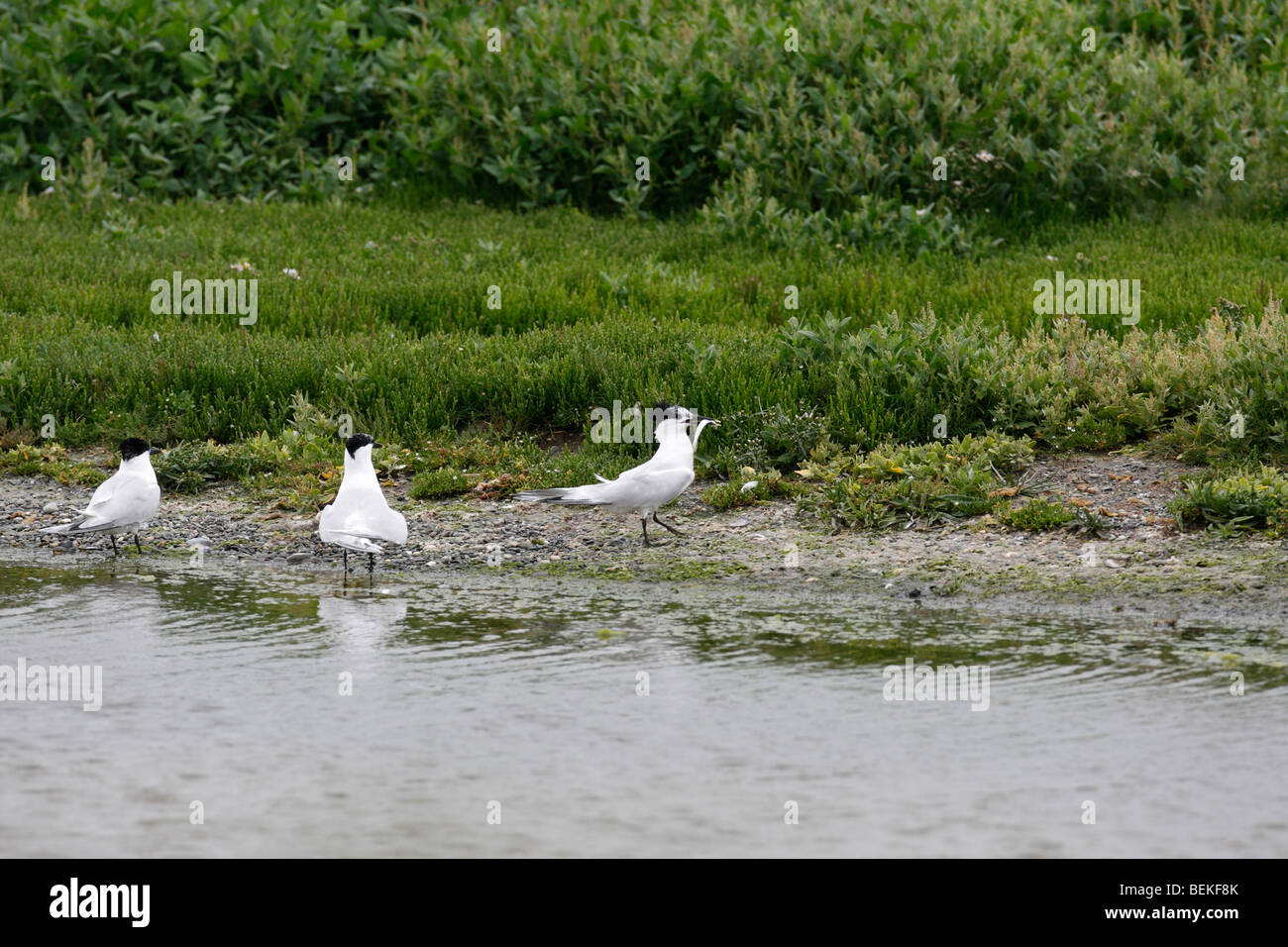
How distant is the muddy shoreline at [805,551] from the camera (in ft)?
28.2

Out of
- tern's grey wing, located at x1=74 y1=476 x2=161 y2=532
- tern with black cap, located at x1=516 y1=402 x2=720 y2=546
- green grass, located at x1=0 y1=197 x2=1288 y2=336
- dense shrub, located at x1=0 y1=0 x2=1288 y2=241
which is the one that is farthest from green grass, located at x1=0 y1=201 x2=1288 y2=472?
tern's grey wing, located at x1=74 y1=476 x2=161 y2=532

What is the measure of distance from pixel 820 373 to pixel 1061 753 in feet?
19.0

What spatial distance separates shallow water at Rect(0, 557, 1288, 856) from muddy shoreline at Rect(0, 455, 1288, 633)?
1.26 ft

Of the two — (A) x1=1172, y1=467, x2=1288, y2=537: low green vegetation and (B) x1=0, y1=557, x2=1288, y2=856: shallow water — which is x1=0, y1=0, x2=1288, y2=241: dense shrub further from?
(B) x1=0, y1=557, x2=1288, y2=856: shallow water

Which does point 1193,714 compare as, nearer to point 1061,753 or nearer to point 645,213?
point 1061,753

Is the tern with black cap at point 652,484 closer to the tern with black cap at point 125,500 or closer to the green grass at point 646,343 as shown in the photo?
the green grass at point 646,343

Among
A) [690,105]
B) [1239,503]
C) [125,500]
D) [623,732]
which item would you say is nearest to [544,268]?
[690,105]

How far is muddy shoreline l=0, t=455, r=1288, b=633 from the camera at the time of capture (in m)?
8.60

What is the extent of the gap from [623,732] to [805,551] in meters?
3.33

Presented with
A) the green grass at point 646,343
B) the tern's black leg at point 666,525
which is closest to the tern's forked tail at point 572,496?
the tern's black leg at point 666,525

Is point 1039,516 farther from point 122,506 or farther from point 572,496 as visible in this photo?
point 122,506

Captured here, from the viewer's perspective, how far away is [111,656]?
7.81 meters

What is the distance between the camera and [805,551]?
31.8ft

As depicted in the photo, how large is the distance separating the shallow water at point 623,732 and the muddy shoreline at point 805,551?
384mm
